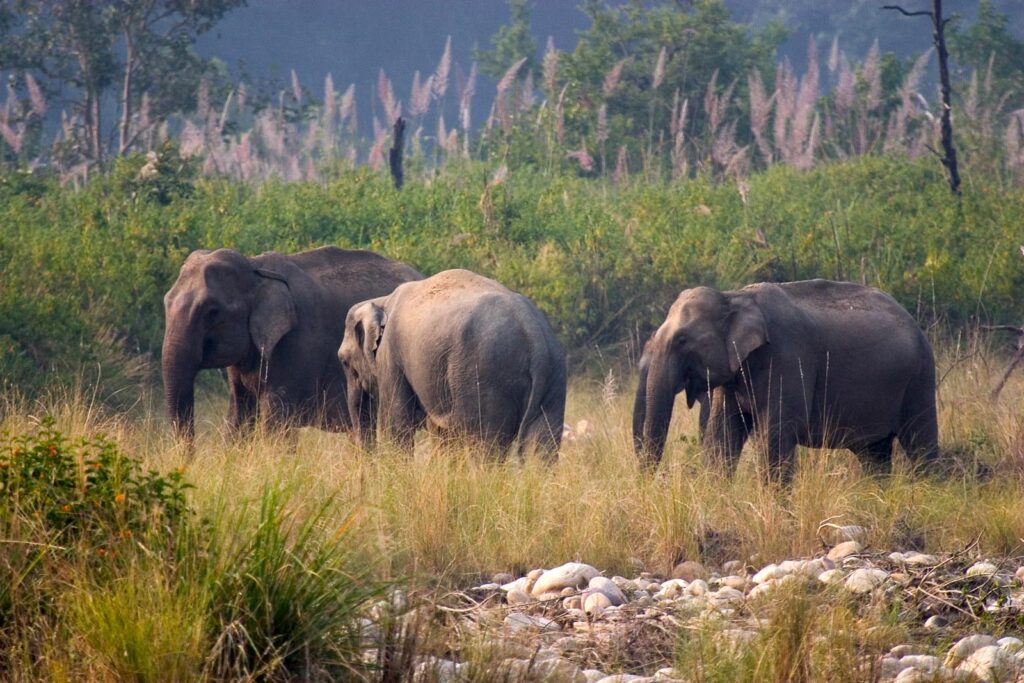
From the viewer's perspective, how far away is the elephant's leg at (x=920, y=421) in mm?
10094

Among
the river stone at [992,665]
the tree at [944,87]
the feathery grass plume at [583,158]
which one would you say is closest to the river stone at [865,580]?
the river stone at [992,665]

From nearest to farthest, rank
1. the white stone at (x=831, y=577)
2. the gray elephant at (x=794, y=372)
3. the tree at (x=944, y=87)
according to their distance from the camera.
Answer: the white stone at (x=831, y=577) → the gray elephant at (x=794, y=372) → the tree at (x=944, y=87)

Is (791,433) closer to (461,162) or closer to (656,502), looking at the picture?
(656,502)

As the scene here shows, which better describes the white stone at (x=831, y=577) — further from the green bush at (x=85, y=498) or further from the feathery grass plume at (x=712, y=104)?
the feathery grass plume at (x=712, y=104)

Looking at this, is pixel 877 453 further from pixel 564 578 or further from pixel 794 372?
pixel 564 578

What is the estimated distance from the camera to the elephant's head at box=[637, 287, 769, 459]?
9.30 m

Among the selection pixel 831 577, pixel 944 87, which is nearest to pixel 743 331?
pixel 831 577

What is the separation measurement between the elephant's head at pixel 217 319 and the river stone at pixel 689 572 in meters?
3.85

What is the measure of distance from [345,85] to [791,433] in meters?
37.5

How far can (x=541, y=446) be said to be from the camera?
881 cm

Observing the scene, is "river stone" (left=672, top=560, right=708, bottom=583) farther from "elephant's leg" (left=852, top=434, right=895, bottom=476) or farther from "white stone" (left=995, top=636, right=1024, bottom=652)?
"elephant's leg" (left=852, top=434, right=895, bottom=476)

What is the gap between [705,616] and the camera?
5.71 m

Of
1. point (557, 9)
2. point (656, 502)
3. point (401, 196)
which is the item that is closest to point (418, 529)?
point (656, 502)

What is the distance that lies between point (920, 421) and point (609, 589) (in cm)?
427
